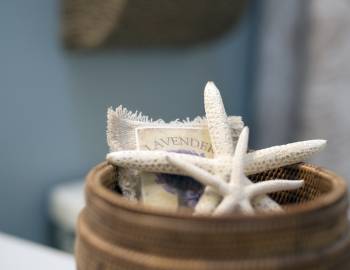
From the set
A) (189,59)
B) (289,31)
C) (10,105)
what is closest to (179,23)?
(189,59)

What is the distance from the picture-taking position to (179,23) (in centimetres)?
161

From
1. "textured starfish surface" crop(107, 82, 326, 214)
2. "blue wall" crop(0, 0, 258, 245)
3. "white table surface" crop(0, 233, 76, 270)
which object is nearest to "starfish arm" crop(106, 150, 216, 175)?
"textured starfish surface" crop(107, 82, 326, 214)

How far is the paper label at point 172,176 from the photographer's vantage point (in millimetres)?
520

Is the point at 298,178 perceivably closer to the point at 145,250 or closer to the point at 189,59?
the point at 145,250


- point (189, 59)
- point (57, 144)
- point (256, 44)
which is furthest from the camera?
point (256, 44)

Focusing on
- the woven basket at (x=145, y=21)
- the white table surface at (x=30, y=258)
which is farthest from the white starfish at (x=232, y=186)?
the woven basket at (x=145, y=21)

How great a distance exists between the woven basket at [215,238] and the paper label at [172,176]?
0.07 m

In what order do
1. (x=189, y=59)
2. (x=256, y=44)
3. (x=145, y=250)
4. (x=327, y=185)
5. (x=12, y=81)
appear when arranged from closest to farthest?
(x=145, y=250) → (x=327, y=185) → (x=12, y=81) → (x=189, y=59) → (x=256, y=44)

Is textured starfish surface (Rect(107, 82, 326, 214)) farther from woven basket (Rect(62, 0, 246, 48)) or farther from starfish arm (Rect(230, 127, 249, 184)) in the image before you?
woven basket (Rect(62, 0, 246, 48))

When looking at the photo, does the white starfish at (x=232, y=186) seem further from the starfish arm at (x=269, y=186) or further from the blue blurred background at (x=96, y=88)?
the blue blurred background at (x=96, y=88)

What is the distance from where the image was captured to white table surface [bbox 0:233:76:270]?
79 cm

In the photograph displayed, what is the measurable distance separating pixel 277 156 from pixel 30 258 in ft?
1.42

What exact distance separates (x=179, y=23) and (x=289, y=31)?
391mm

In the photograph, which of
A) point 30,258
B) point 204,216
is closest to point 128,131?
point 204,216
